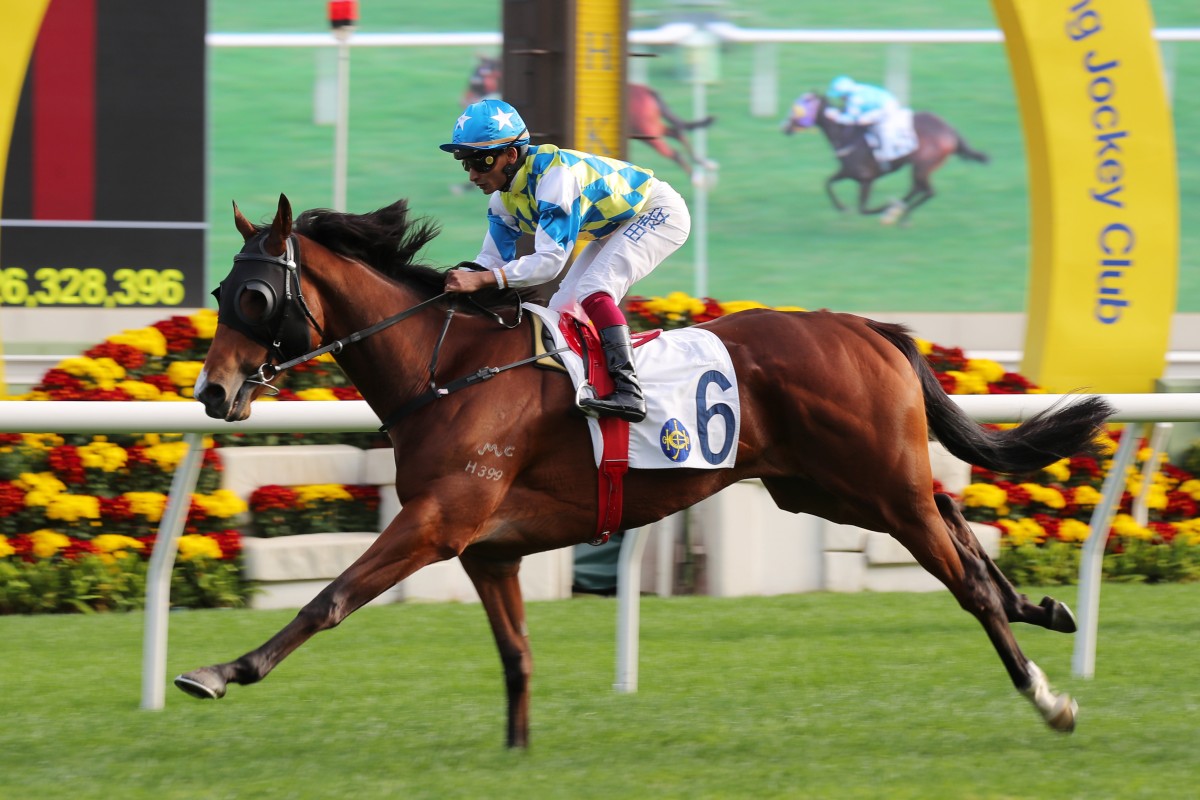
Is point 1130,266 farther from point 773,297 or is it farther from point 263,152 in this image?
point 263,152

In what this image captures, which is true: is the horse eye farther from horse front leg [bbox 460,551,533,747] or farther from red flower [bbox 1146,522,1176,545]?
red flower [bbox 1146,522,1176,545]

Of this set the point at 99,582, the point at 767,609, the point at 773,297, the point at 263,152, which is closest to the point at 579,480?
the point at 767,609

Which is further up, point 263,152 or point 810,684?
point 263,152

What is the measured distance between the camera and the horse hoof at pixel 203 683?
10.3 feet

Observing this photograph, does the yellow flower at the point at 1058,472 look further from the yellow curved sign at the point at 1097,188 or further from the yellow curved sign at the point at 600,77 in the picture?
the yellow curved sign at the point at 600,77

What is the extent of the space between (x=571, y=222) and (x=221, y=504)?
7.66 feet

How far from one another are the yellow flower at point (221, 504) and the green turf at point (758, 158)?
430 inches

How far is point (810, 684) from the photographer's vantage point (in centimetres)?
445

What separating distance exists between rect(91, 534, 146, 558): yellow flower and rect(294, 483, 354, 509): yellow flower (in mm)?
578

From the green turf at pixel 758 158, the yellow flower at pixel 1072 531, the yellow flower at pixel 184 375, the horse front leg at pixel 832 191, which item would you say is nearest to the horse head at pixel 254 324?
the yellow flower at pixel 184 375

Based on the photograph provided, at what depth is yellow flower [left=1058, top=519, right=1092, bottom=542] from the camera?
246 inches

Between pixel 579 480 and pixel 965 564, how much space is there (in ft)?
3.38

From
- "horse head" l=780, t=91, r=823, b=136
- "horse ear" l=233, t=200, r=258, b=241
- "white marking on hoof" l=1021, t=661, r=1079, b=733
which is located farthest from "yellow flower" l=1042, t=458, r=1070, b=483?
"horse head" l=780, t=91, r=823, b=136

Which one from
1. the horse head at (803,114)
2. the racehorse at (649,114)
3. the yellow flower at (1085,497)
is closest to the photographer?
the yellow flower at (1085,497)
